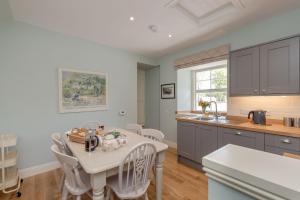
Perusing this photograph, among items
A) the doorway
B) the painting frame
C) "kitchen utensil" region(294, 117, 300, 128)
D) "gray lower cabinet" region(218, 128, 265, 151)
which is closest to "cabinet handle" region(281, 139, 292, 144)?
"gray lower cabinet" region(218, 128, 265, 151)

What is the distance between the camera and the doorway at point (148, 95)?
4258mm

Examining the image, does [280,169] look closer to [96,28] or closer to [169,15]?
[169,15]

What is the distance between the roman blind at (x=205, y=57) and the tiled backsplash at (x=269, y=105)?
829 mm

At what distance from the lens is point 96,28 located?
2465 mm

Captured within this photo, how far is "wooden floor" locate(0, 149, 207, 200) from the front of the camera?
73.9 inches

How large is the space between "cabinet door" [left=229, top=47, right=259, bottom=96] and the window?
0.67 meters

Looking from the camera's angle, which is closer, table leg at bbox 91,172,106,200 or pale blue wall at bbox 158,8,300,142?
table leg at bbox 91,172,106,200

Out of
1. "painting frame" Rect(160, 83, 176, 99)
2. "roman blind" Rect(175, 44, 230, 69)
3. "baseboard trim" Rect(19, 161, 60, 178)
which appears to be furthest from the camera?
"painting frame" Rect(160, 83, 176, 99)

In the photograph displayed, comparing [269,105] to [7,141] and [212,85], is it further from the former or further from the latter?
[7,141]

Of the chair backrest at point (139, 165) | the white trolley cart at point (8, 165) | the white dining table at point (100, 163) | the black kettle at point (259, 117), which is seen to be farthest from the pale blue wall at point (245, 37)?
the white trolley cart at point (8, 165)

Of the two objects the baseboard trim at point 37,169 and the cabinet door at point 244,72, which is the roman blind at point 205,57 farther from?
the baseboard trim at point 37,169

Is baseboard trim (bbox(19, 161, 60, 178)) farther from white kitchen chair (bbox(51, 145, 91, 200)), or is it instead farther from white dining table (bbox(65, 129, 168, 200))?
white kitchen chair (bbox(51, 145, 91, 200))

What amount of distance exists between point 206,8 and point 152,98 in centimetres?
283

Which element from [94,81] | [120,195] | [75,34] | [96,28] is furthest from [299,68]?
[75,34]
